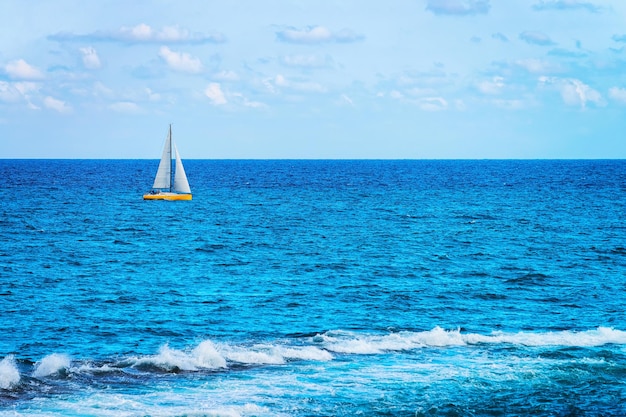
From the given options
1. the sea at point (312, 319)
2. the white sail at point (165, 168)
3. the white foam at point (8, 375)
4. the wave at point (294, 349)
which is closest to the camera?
the sea at point (312, 319)

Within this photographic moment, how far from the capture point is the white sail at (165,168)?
395 feet

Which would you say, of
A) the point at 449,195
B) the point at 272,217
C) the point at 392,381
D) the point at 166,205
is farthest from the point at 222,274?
the point at 449,195

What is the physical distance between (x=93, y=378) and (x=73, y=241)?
46338 millimetres

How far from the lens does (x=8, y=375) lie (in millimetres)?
30797

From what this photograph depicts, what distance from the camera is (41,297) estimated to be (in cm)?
4766

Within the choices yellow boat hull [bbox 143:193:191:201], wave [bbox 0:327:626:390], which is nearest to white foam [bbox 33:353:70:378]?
wave [bbox 0:327:626:390]

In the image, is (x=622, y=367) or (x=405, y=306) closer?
(x=622, y=367)

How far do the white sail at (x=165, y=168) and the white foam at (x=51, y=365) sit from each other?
3498 inches

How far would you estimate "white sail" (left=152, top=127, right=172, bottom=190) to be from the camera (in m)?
120

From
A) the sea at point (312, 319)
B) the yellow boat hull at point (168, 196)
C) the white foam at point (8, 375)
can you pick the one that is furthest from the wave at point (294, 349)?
the yellow boat hull at point (168, 196)

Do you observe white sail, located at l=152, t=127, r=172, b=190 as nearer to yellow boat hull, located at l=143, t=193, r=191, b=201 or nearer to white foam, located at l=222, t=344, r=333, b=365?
yellow boat hull, located at l=143, t=193, r=191, b=201

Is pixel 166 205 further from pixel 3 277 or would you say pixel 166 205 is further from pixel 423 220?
pixel 3 277

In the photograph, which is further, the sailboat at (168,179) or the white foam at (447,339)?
the sailboat at (168,179)

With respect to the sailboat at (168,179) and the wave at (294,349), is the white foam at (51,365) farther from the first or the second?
the sailboat at (168,179)
